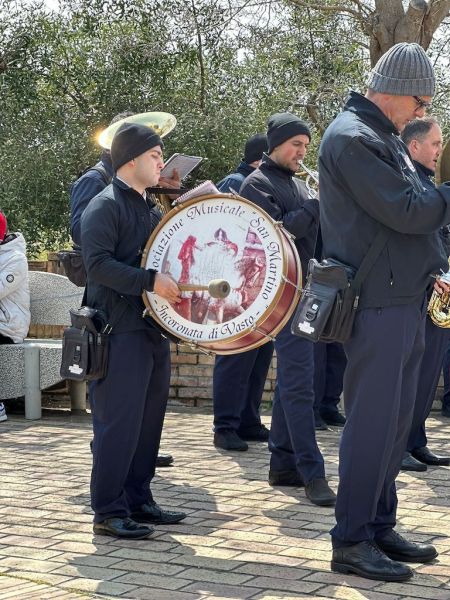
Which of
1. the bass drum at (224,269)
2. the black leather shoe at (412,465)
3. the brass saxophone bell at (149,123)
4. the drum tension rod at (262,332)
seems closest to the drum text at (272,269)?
the bass drum at (224,269)

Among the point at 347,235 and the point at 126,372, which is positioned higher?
the point at 347,235

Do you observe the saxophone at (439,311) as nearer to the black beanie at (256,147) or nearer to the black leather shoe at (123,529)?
the black beanie at (256,147)

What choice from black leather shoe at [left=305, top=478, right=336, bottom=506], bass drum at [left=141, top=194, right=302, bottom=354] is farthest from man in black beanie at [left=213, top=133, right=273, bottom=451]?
bass drum at [left=141, top=194, right=302, bottom=354]

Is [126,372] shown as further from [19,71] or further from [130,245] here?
[19,71]

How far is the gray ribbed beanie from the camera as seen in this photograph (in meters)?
4.70

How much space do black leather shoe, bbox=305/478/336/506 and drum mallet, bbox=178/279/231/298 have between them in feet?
4.12

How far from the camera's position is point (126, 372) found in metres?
5.36

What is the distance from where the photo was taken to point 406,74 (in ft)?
15.4

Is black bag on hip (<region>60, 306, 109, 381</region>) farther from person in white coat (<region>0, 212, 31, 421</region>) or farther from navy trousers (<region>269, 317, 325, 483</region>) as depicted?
person in white coat (<region>0, 212, 31, 421</region>)

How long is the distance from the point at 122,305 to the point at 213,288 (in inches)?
17.2

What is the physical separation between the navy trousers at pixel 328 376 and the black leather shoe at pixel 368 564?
130 inches

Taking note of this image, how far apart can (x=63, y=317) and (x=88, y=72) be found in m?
3.74

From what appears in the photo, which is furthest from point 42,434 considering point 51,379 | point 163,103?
point 163,103

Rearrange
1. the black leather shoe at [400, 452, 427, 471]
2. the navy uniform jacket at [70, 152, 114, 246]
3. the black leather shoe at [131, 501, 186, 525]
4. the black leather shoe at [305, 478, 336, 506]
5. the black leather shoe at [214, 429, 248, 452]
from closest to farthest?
the black leather shoe at [131, 501, 186, 525] < the black leather shoe at [305, 478, 336, 506] < the navy uniform jacket at [70, 152, 114, 246] < the black leather shoe at [400, 452, 427, 471] < the black leather shoe at [214, 429, 248, 452]
